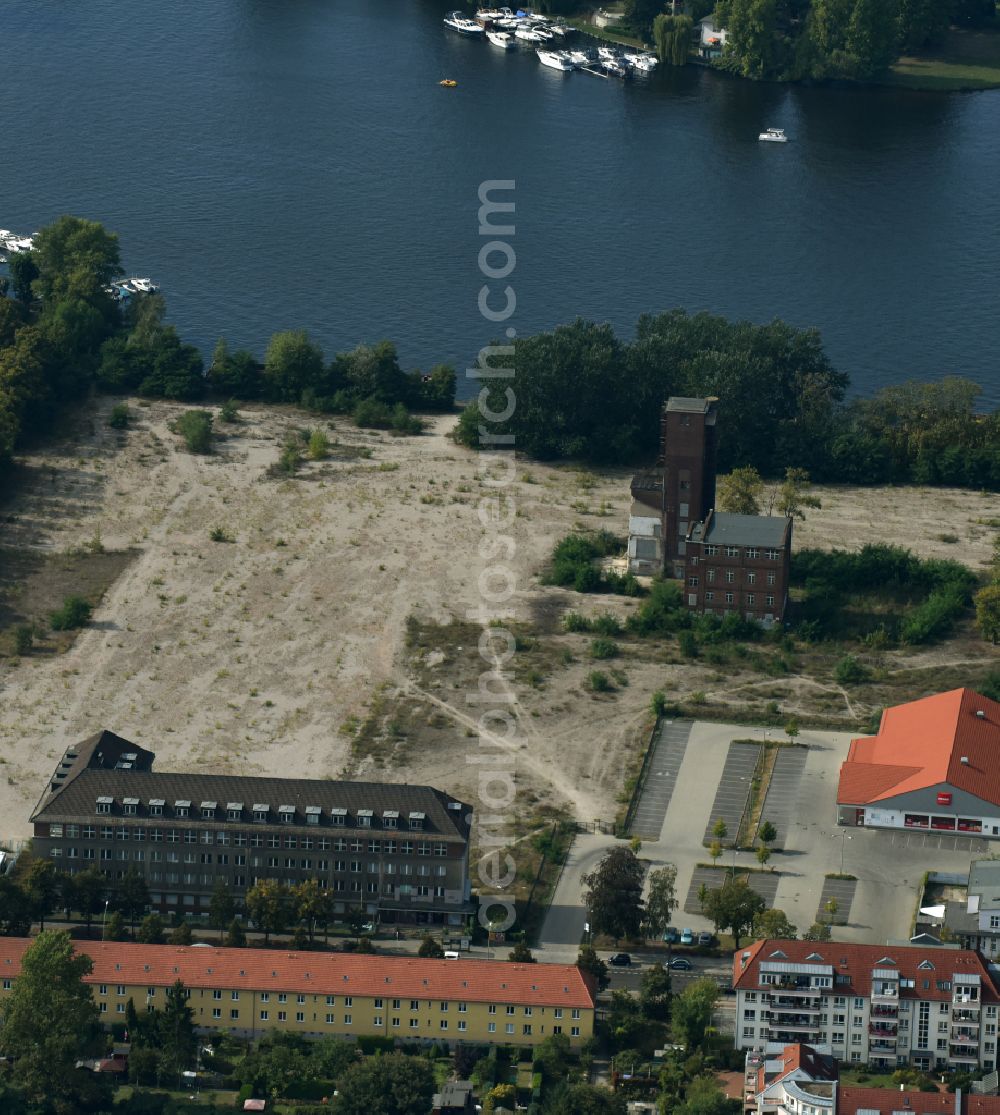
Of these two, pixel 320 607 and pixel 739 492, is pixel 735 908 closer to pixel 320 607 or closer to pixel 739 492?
pixel 320 607

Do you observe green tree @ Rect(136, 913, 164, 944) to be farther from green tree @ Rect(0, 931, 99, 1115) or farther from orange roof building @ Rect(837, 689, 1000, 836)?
orange roof building @ Rect(837, 689, 1000, 836)

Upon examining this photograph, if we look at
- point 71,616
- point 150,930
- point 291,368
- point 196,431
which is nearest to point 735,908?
point 150,930

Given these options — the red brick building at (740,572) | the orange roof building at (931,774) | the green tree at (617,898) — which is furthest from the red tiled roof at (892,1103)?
the red brick building at (740,572)

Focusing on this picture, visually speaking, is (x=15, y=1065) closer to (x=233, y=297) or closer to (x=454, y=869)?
(x=454, y=869)

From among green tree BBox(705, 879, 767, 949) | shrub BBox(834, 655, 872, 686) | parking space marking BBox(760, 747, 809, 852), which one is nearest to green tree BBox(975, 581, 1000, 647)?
shrub BBox(834, 655, 872, 686)

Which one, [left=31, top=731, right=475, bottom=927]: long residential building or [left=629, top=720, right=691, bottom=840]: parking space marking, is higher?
[left=31, top=731, right=475, bottom=927]: long residential building

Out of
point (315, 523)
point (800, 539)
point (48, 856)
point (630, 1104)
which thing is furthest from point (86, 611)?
point (630, 1104)
